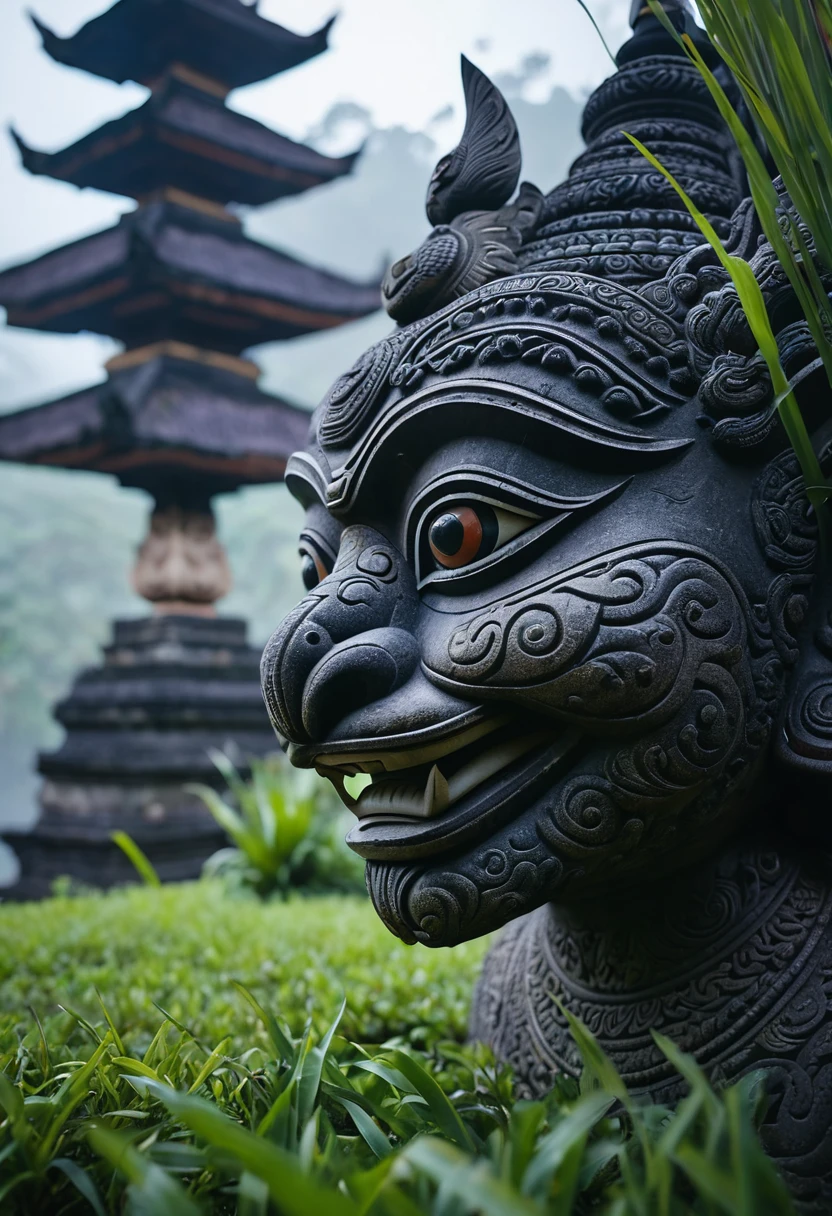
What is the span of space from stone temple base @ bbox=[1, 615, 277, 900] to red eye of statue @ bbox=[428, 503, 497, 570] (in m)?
6.23

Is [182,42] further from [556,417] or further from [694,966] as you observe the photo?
[694,966]

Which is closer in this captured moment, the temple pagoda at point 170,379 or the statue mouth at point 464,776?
the statue mouth at point 464,776

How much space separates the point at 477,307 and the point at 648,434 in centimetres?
33

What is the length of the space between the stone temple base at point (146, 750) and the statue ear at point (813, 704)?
636 cm

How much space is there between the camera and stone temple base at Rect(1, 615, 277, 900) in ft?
23.5

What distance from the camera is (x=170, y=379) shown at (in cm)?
794

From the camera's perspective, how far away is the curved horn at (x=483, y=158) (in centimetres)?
166

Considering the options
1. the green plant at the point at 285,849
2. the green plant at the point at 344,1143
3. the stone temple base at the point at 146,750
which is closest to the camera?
the green plant at the point at 344,1143

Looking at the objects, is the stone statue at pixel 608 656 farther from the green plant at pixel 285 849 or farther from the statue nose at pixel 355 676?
the green plant at pixel 285 849

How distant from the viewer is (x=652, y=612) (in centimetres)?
120

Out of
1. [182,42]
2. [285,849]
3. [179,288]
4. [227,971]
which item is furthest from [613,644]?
[182,42]

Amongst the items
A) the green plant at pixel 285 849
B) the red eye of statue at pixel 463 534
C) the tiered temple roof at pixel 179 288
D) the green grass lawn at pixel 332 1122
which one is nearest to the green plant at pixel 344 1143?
the green grass lawn at pixel 332 1122

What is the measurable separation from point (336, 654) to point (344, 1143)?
592 millimetres

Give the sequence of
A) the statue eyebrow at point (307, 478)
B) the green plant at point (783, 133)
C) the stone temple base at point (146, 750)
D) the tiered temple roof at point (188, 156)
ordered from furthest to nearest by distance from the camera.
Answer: the tiered temple roof at point (188, 156) < the stone temple base at point (146, 750) < the statue eyebrow at point (307, 478) < the green plant at point (783, 133)
